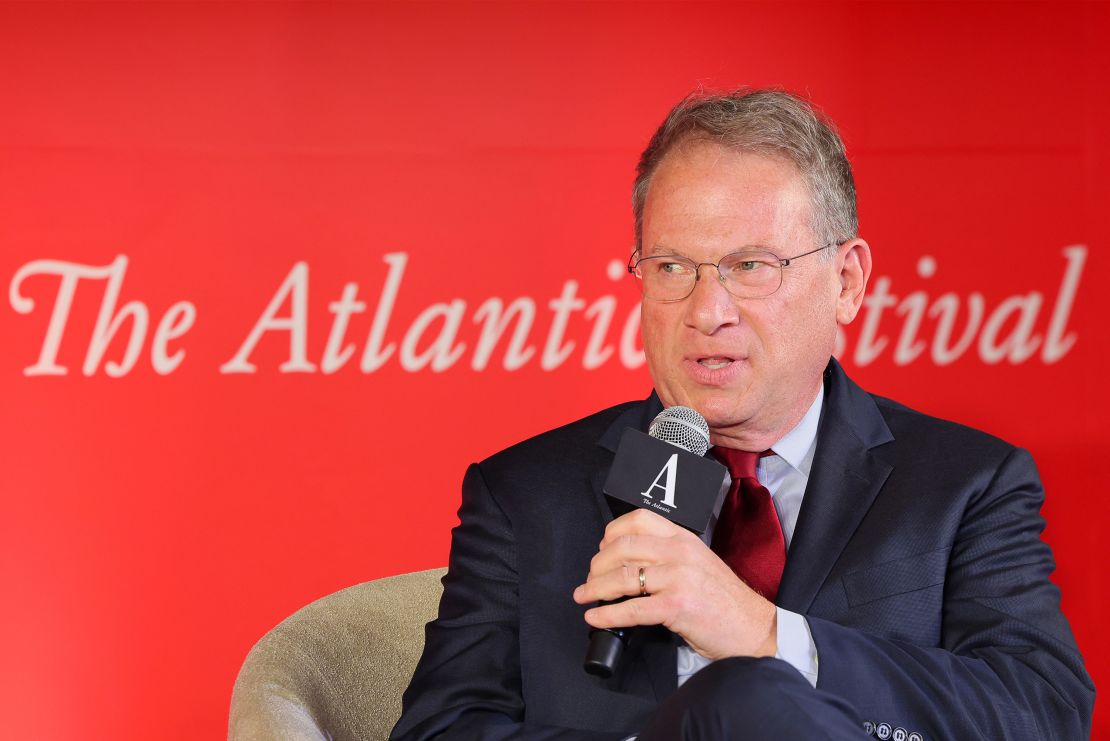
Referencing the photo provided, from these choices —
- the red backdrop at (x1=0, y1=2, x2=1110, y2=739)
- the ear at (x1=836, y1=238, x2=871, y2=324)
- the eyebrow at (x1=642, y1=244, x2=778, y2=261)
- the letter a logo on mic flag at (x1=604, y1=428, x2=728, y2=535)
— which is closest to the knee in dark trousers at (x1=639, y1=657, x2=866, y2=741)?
the letter a logo on mic flag at (x1=604, y1=428, x2=728, y2=535)

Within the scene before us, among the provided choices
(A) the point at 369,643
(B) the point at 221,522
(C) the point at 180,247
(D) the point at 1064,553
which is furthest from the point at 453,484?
(D) the point at 1064,553

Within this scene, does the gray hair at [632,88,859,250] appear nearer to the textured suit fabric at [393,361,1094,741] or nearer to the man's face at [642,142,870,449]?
the man's face at [642,142,870,449]

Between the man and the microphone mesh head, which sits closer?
the microphone mesh head

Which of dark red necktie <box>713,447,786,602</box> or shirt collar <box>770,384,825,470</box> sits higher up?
shirt collar <box>770,384,825,470</box>

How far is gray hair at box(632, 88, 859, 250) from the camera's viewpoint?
1918 mm

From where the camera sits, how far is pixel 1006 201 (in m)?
3.67

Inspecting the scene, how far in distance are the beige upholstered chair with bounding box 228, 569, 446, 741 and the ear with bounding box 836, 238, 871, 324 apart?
2.85 feet

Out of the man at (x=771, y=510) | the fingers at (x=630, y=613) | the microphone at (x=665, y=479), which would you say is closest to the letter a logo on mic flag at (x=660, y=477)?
the microphone at (x=665, y=479)

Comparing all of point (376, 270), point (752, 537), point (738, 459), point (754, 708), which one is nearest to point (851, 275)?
point (738, 459)

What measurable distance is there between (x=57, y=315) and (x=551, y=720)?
2.34m

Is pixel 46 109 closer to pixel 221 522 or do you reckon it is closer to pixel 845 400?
pixel 221 522

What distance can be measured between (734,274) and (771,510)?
348mm

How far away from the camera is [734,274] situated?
189 centimetres

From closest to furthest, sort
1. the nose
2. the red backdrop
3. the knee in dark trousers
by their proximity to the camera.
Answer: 1. the knee in dark trousers
2. the nose
3. the red backdrop
